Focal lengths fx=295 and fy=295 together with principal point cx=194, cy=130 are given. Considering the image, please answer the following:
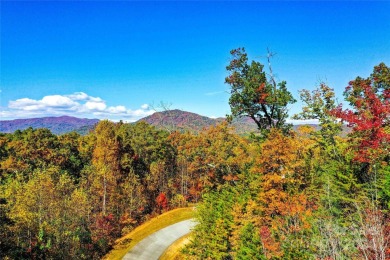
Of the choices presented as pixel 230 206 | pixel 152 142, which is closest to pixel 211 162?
pixel 230 206

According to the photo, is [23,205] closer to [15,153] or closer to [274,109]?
[274,109]

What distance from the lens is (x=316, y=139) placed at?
27562 millimetres

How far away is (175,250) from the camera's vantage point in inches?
1235

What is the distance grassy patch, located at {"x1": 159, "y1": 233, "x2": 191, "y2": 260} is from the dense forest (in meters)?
2.14

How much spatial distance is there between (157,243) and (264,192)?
16.9 m

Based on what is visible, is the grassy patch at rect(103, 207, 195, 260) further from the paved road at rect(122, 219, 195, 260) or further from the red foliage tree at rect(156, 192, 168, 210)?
the red foliage tree at rect(156, 192, 168, 210)

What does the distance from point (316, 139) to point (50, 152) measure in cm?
4126

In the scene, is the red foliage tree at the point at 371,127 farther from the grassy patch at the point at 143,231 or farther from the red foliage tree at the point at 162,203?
the red foliage tree at the point at 162,203

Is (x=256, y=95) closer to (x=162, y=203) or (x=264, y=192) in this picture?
(x=264, y=192)

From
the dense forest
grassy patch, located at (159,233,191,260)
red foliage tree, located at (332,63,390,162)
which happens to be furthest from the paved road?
red foliage tree, located at (332,63,390,162)

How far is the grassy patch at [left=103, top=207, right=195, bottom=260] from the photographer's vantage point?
31.2 metres

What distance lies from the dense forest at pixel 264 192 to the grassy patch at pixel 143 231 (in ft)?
5.24

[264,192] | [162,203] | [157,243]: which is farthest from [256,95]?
[162,203]

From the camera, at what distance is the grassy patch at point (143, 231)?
3117cm
